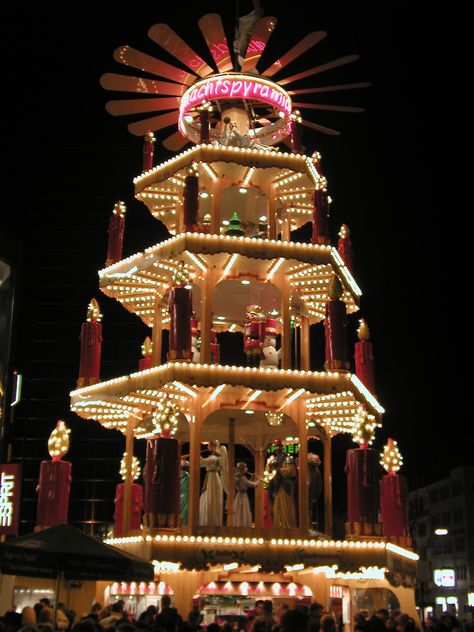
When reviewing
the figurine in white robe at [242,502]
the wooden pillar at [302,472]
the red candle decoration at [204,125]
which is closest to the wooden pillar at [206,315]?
the wooden pillar at [302,472]

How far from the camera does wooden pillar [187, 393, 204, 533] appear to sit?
20672mm

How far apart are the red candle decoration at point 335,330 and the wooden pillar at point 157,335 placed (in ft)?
16.4

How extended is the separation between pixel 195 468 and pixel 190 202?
22.8ft

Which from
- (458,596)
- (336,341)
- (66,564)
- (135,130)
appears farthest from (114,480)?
(458,596)

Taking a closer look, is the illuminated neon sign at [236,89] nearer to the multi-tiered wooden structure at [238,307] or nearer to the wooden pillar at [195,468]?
the multi-tiered wooden structure at [238,307]

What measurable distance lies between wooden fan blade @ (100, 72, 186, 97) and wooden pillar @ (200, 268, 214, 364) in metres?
A: 6.60

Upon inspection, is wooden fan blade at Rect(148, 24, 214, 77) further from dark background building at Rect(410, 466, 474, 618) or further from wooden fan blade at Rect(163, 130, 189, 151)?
dark background building at Rect(410, 466, 474, 618)

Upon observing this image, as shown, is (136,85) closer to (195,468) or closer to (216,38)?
(216,38)

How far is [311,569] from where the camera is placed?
22047mm

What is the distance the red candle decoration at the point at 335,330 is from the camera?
21750mm

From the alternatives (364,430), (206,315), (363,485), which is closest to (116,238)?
(206,315)

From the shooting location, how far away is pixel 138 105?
26.3 m

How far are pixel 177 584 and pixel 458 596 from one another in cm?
7664

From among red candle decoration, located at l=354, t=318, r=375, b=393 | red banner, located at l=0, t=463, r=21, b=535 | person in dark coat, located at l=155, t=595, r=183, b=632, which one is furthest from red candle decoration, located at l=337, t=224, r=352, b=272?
person in dark coat, located at l=155, t=595, r=183, b=632
